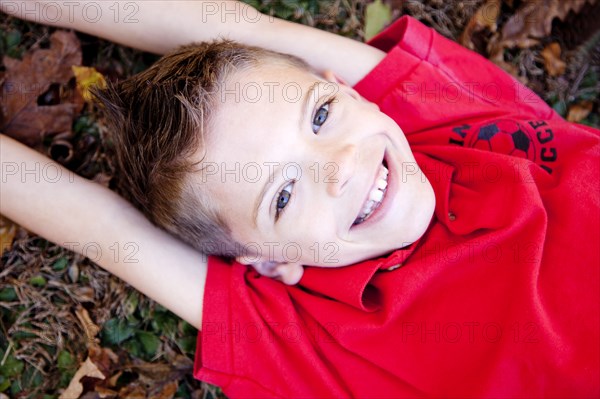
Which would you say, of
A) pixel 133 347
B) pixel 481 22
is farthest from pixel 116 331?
pixel 481 22

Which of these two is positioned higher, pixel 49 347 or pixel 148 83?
pixel 148 83

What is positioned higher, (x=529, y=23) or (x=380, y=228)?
(x=529, y=23)

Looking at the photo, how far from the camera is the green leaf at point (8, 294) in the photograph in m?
2.35

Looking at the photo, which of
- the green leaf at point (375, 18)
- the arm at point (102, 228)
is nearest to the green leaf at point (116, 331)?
the arm at point (102, 228)

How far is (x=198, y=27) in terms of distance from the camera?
2.30 metres

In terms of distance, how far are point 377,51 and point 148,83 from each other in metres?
0.97

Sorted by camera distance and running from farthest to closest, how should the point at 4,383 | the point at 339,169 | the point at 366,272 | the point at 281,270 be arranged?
the point at 4,383 < the point at 281,270 < the point at 366,272 < the point at 339,169

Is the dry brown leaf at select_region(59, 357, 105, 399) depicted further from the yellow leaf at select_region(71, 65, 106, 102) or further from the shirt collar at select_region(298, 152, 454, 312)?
the yellow leaf at select_region(71, 65, 106, 102)

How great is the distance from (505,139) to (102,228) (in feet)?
5.29

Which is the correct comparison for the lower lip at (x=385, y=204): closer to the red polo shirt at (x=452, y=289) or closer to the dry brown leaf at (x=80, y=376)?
the red polo shirt at (x=452, y=289)

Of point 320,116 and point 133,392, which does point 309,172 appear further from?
point 133,392

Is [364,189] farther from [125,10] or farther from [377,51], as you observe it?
[125,10]

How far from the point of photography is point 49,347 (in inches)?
92.4

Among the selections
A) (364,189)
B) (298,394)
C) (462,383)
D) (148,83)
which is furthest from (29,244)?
(462,383)
